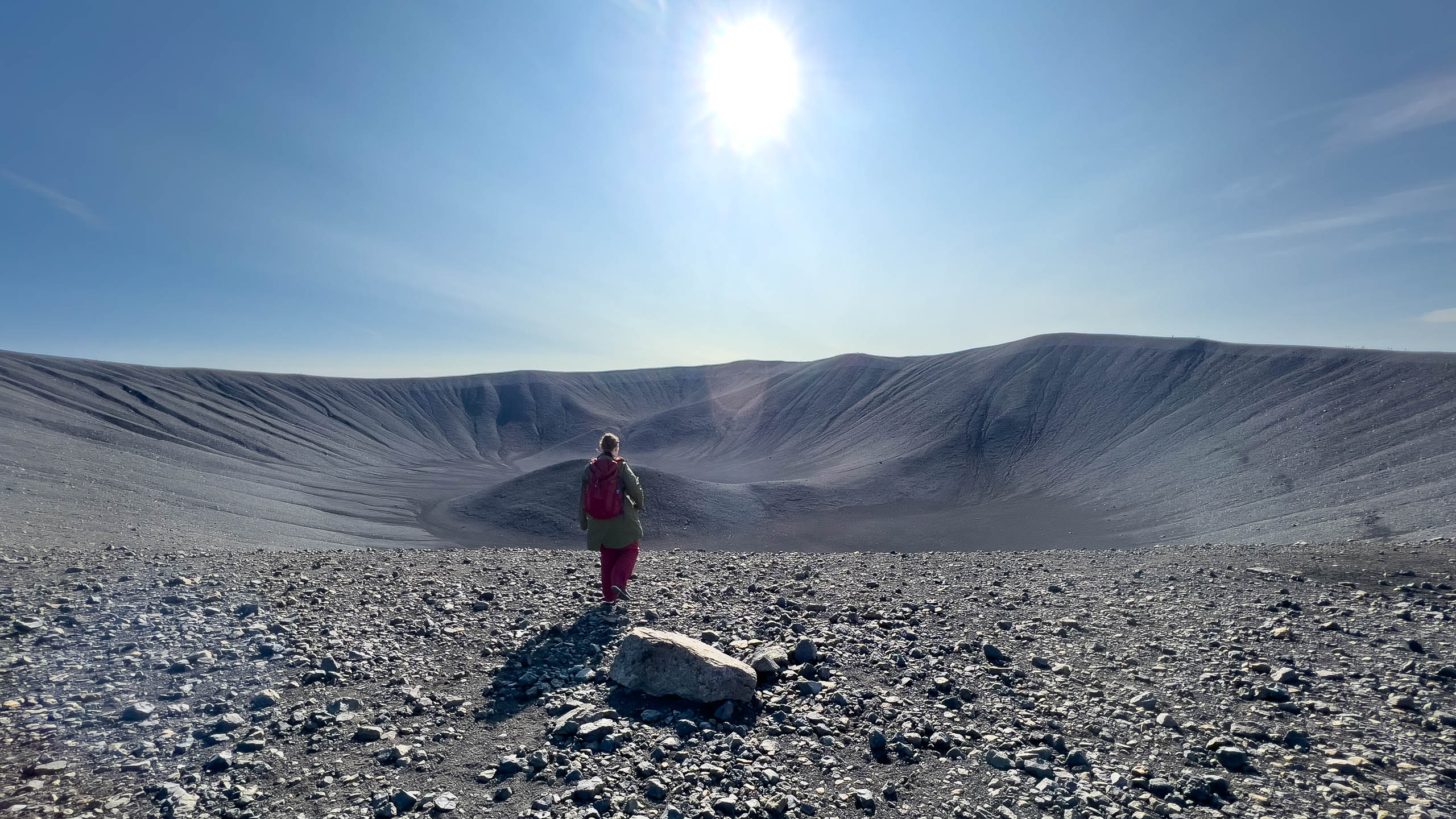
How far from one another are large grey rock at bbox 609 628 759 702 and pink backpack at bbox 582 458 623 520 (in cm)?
242

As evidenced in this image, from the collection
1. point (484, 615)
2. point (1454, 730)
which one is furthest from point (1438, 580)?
point (484, 615)

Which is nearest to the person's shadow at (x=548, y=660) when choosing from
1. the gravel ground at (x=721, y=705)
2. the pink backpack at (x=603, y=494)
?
the gravel ground at (x=721, y=705)

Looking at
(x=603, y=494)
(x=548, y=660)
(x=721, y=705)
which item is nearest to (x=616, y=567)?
(x=603, y=494)

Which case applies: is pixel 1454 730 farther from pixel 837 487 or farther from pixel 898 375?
pixel 898 375

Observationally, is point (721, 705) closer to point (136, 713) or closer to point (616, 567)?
point (616, 567)

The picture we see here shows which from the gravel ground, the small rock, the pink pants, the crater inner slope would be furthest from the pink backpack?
the crater inner slope

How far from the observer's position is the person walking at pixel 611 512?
301 inches

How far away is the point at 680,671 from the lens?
5.13 m

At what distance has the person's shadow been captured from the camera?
206 inches

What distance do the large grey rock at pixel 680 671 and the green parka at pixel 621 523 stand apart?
2342mm

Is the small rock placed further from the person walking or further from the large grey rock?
the person walking

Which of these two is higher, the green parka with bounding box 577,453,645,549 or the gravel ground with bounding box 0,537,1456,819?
the green parka with bounding box 577,453,645,549

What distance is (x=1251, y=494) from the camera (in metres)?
29.1

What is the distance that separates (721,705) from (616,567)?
337 centimetres
